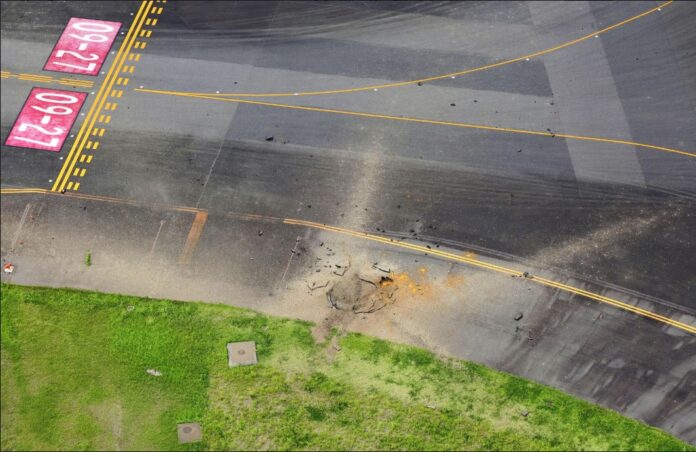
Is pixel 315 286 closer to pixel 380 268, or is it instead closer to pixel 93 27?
pixel 380 268

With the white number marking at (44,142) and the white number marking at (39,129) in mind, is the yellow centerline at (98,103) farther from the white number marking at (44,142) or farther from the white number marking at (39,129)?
the white number marking at (39,129)

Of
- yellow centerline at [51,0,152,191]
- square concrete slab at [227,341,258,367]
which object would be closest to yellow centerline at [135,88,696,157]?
yellow centerline at [51,0,152,191]

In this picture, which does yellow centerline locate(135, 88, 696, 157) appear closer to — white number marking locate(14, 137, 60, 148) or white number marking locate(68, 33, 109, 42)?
white number marking locate(68, 33, 109, 42)

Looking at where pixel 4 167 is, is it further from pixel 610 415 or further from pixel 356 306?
pixel 610 415

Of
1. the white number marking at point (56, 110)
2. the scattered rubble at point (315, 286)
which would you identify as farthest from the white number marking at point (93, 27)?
the scattered rubble at point (315, 286)

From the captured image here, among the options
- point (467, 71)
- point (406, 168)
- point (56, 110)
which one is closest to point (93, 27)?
point (56, 110)

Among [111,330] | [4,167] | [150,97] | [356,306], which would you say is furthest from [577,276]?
[4,167]
